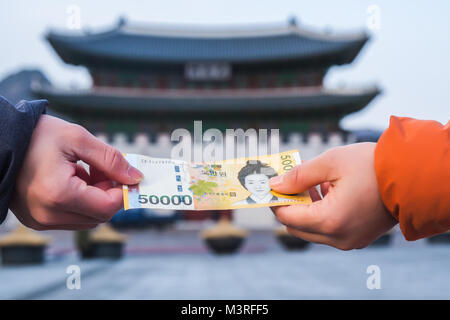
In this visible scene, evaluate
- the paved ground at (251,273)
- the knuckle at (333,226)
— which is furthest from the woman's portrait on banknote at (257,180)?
the paved ground at (251,273)

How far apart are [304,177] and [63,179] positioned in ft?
1.96

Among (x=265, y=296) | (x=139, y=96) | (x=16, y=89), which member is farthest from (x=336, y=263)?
(x=16, y=89)

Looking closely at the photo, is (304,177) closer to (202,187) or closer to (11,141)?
(202,187)

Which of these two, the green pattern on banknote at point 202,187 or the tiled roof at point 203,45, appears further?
the tiled roof at point 203,45

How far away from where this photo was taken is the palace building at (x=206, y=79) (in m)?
12.4

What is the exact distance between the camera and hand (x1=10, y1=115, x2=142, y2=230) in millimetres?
1005

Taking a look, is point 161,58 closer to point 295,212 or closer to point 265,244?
point 265,244

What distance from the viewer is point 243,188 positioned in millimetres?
1236

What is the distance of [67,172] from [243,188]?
484 millimetres

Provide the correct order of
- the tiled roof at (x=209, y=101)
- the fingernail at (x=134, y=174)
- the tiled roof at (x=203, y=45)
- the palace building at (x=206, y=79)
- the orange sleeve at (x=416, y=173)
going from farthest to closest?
1. the tiled roof at (x=203, y=45)
2. the palace building at (x=206, y=79)
3. the tiled roof at (x=209, y=101)
4. the fingernail at (x=134, y=174)
5. the orange sleeve at (x=416, y=173)

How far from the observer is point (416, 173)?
0.91 m

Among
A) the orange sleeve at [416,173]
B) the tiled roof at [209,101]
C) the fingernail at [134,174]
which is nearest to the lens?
the orange sleeve at [416,173]

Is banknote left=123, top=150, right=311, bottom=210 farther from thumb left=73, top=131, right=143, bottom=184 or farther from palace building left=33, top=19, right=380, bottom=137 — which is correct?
palace building left=33, top=19, right=380, bottom=137

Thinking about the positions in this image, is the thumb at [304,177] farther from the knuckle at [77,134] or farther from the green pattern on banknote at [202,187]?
the knuckle at [77,134]
